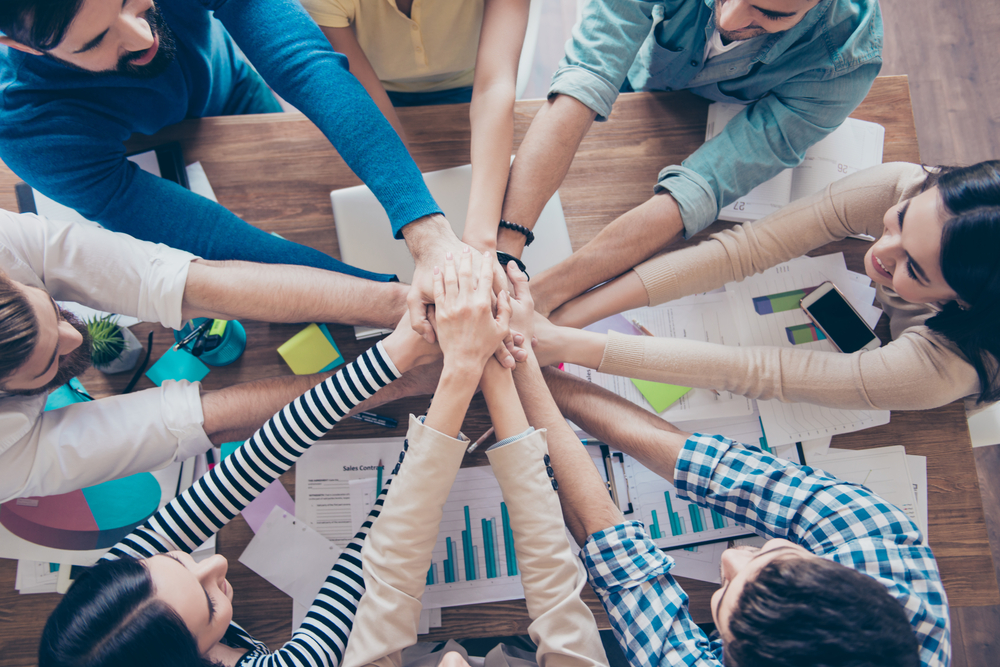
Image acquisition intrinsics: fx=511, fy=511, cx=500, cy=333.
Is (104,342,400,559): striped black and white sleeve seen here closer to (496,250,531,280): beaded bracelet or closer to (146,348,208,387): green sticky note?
(146,348,208,387): green sticky note

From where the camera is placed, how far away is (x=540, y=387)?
1.19 meters

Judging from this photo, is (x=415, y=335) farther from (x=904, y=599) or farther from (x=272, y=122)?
(x=904, y=599)

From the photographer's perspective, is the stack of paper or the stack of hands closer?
the stack of hands

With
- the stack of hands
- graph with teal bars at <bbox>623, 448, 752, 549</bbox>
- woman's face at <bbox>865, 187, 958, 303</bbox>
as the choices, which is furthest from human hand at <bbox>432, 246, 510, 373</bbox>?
woman's face at <bbox>865, 187, 958, 303</bbox>

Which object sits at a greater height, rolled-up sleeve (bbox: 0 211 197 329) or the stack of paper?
rolled-up sleeve (bbox: 0 211 197 329)

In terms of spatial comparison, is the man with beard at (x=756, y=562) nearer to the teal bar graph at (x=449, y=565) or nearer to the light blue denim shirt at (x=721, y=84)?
the teal bar graph at (x=449, y=565)

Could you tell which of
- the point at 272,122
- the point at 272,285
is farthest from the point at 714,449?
the point at 272,122

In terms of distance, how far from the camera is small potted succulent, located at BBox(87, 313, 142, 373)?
1155 millimetres

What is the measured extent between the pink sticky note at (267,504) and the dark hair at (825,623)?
98 centimetres

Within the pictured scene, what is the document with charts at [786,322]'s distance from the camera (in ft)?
4.02

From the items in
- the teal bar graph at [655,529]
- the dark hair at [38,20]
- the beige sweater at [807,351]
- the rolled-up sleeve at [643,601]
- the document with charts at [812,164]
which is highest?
the dark hair at [38,20]

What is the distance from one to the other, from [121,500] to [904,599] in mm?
1643

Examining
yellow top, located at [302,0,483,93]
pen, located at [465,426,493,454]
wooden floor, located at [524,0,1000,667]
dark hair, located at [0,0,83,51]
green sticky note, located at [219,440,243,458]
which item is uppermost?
wooden floor, located at [524,0,1000,667]

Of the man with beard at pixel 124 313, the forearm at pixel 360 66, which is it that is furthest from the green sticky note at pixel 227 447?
the forearm at pixel 360 66
